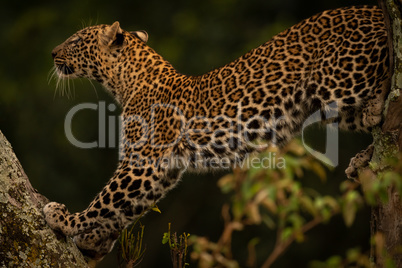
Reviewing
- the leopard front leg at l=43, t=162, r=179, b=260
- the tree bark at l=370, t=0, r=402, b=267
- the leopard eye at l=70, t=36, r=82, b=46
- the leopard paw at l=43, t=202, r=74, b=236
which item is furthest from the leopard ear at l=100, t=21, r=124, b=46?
the tree bark at l=370, t=0, r=402, b=267

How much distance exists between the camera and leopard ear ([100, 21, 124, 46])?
8133mm

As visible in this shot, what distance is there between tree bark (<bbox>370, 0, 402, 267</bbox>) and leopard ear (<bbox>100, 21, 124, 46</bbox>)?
3.37 metres

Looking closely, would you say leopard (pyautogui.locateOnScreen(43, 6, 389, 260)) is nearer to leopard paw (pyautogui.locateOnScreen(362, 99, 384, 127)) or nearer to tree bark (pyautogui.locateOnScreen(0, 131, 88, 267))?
leopard paw (pyautogui.locateOnScreen(362, 99, 384, 127))

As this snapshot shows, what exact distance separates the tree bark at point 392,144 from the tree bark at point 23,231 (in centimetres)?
213

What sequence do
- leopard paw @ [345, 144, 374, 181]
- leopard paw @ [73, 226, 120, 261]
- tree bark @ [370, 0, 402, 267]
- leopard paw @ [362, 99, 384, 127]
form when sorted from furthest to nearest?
1. leopard paw @ [73, 226, 120, 261]
2. leopard paw @ [345, 144, 374, 181]
3. leopard paw @ [362, 99, 384, 127]
4. tree bark @ [370, 0, 402, 267]

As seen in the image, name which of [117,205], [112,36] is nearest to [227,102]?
[117,205]

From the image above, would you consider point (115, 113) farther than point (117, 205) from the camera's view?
Yes

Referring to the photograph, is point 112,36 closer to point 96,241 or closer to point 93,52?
point 93,52

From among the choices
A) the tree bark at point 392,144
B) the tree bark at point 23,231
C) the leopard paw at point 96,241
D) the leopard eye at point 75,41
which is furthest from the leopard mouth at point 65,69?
the tree bark at point 392,144

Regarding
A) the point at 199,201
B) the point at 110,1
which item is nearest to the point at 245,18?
the point at 110,1

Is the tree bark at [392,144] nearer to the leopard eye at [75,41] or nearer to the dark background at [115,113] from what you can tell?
the leopard eye at [75,41]

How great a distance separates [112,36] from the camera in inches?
321

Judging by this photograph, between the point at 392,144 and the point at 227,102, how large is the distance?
7.45 feet

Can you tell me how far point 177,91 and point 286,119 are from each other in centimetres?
131
